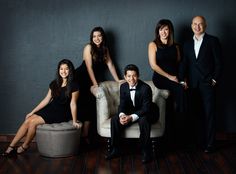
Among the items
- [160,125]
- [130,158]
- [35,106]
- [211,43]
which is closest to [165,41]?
[211,43]

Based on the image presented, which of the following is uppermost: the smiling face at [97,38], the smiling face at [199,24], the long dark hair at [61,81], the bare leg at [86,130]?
the smiling face at [199,24]

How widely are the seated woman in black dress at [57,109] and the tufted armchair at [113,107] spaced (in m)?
0.28

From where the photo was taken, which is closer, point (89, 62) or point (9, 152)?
point (9, 152)

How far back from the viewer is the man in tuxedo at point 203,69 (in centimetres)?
502

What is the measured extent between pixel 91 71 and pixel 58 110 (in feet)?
2.08

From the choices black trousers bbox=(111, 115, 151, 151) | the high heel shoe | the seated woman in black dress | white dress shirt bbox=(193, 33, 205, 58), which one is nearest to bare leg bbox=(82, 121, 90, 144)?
the seated woman in black dress

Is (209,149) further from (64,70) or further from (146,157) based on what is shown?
(64,70)

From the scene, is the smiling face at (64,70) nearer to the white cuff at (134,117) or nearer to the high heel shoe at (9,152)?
the white cuff at (134,117)

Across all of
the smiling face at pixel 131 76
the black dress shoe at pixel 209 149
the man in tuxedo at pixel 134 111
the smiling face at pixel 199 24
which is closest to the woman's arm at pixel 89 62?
the man in tuxedo at pixel 134 111

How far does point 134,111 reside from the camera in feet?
16.5

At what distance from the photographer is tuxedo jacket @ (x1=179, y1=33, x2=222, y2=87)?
5020 millimetres

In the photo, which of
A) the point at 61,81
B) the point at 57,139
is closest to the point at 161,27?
the point at 61,81

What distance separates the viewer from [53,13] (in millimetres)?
5555

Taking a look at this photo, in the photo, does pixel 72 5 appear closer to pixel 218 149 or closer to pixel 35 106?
pixel 35 106
